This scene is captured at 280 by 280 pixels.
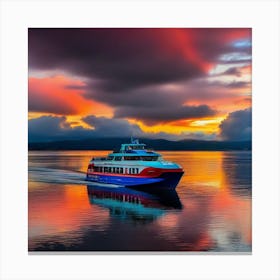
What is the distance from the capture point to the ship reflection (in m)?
12.6

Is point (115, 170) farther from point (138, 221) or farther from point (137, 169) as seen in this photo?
point (138, 221)

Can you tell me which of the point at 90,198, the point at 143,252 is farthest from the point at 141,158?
the point at 143,252

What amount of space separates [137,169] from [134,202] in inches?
116

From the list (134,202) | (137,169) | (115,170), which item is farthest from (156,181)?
(134,202)

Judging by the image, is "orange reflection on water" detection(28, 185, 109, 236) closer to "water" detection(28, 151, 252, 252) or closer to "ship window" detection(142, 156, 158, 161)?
"water" detection(28, 151, 252, 252)

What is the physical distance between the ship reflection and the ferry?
1.26 feet

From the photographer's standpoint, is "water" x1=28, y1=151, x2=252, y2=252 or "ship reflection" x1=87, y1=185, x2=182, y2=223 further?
"ship reflection" x1=87, y1=185, x2=182, y2=223

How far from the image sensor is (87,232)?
37.3 feet

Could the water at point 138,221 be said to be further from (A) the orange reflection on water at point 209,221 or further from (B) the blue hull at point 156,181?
(B) the blue hull at point 156,181

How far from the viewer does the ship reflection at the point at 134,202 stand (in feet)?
41.2

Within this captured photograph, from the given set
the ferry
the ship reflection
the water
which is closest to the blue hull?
the ferry

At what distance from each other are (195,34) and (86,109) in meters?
3.36

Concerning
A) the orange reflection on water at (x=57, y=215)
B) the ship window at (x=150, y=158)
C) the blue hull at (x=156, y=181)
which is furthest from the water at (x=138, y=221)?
the ship window at (x=150, y=158)
